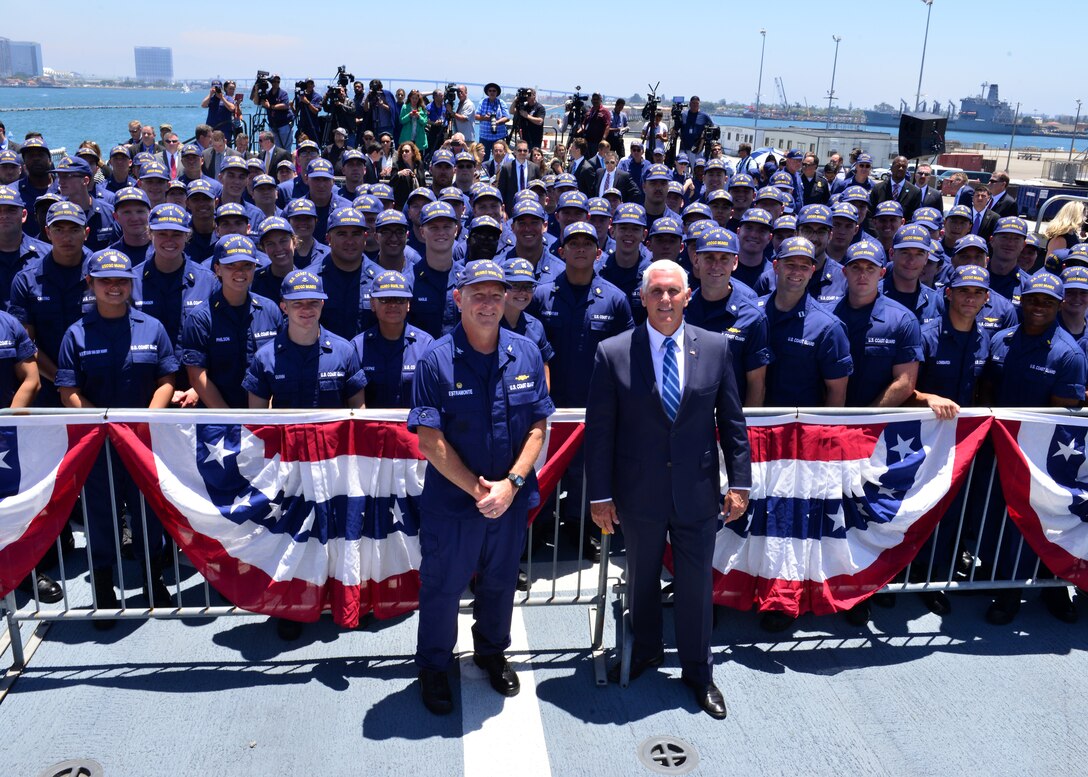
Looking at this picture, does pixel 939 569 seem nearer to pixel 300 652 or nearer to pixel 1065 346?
pixel 1065 346

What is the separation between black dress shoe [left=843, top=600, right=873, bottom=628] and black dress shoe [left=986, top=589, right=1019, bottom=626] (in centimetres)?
75

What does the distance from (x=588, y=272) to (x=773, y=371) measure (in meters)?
1.53

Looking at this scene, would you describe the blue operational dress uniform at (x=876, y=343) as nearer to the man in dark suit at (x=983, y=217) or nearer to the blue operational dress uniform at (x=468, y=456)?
the blue operational dress uniform at (x=468, y=456)

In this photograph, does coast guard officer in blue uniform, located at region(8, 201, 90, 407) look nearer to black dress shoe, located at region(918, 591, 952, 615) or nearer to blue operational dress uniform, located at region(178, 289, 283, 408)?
blue operational dress uniform, located at region(178, 289, 283, 408)

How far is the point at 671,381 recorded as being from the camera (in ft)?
12.8

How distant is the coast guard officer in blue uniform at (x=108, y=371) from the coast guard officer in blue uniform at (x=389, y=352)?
1.19 metres

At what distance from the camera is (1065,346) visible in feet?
17.0

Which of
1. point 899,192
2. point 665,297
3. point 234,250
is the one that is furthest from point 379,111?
point 665,297

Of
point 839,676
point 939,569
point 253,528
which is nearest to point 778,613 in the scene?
point 839,676

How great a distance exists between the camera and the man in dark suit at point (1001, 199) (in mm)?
10664

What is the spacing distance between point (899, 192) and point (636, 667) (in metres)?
9.60

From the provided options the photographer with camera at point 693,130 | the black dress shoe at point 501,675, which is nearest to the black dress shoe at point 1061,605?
the black dress shoe at point 501,675

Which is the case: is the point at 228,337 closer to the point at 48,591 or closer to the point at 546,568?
the point at 48,591

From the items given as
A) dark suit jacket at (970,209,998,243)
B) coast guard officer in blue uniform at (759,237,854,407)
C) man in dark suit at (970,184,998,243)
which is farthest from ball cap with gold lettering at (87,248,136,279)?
dark suit jacket at (970,209,998,243)
